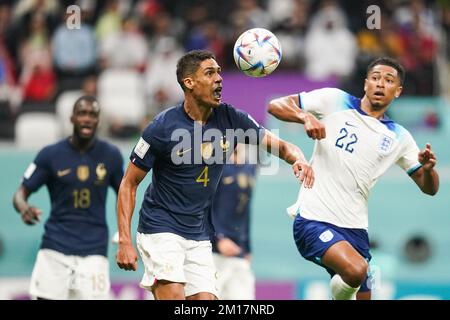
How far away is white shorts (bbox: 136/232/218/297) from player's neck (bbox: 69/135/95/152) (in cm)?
229

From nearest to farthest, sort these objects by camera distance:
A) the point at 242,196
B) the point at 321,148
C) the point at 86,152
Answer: the point at 321,148
the point at 86,152
the point at 242,196

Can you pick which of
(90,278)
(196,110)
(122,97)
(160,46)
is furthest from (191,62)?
(160,46)

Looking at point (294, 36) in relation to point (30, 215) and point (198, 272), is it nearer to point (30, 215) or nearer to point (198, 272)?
point (30, 215)

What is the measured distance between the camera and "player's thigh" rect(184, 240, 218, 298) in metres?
8.59

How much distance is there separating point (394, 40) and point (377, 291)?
506 cm

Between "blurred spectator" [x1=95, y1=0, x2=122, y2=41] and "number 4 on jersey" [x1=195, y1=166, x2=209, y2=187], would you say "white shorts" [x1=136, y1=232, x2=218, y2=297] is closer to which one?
"number 4 on jersey" [x1=195, y1=166, x2=209, y2=187]

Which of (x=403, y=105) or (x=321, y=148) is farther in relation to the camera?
(x=403, y=105)

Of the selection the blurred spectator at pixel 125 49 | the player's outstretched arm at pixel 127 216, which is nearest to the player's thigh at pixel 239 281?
the player's outstretched arm at pixel 127 216

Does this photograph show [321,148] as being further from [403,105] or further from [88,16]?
[88,16]

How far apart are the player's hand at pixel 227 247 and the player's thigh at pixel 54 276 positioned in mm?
1900

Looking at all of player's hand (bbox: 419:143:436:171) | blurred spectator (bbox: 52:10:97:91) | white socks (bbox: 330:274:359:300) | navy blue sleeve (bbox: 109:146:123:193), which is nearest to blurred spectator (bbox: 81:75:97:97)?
blurred spectator (bbox: 52:10:97:91)

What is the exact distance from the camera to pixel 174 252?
27.8 feet

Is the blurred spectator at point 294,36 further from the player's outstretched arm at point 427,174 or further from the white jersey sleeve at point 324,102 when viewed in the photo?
the player's outstretched arm at point 427,174

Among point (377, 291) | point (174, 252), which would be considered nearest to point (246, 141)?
point (174, 252)
